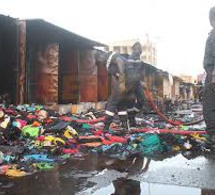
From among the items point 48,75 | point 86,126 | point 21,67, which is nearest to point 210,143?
point 86,126

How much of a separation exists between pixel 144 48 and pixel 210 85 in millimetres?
36053

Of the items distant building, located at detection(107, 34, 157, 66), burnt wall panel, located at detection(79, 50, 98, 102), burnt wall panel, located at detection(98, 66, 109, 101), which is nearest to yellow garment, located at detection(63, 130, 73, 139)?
burnt wall panel, located at detection(79, 50, 98, 102)

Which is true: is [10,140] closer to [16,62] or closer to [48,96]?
[16,62]

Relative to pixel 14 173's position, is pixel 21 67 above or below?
above

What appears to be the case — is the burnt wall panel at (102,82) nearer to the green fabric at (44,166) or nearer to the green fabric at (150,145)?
the green fabric at (150,145)

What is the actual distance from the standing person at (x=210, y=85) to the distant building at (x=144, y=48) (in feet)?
96.5

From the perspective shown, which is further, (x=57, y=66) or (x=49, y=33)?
(x=49, y=33)

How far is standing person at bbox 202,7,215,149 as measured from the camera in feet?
21.5

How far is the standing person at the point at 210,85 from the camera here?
21.5 feet

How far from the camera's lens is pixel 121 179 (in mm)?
4176

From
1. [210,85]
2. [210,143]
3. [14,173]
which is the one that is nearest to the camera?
[14,173]

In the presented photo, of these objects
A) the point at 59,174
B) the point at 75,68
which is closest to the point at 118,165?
the point at 59,174

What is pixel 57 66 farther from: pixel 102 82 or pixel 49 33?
pixel 102 82

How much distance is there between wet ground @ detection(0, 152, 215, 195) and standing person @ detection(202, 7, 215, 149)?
1348 millimetres
